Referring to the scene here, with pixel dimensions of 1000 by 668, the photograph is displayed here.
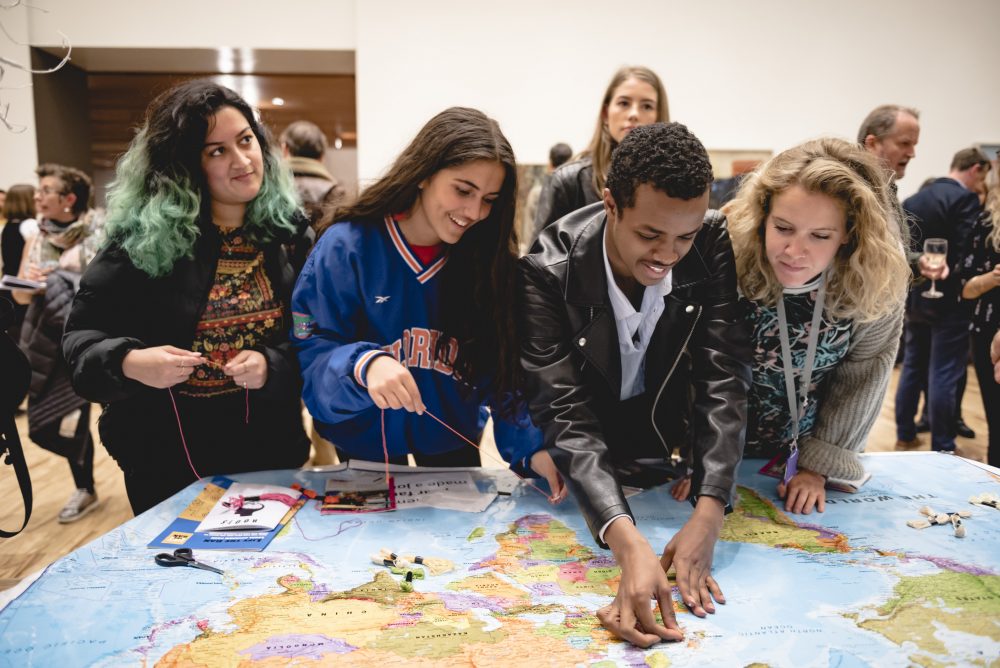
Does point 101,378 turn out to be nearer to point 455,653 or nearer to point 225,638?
point 225,638

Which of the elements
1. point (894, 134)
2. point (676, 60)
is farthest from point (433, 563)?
point (676, 60)

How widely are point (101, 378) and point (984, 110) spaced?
24.5 ft

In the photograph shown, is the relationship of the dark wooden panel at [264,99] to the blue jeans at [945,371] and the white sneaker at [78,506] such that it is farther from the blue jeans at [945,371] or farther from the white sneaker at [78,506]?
the blue jeans at [945,371]

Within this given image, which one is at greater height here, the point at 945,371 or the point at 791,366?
the point at 791,366

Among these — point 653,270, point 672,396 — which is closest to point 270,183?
point 653,270

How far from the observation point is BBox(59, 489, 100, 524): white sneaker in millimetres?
2969

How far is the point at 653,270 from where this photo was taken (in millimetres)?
1391

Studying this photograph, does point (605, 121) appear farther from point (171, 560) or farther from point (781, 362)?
point (171, 560)

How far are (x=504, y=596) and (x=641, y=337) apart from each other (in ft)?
2.24

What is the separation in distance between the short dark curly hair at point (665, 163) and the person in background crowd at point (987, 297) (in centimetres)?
225

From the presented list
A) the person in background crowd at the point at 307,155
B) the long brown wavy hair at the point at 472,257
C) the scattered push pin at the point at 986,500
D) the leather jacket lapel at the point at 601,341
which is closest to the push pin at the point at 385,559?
the long brown wavy hair at the point at 472,257

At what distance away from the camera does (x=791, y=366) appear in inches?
63.6

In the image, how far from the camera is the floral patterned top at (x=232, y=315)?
1.61m

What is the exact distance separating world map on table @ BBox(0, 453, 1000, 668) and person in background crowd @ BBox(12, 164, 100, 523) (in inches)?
69.8
